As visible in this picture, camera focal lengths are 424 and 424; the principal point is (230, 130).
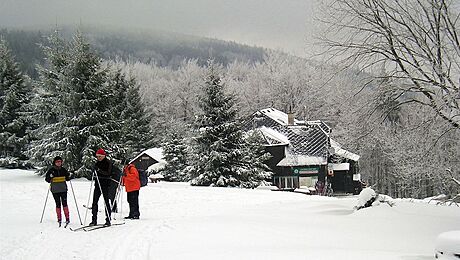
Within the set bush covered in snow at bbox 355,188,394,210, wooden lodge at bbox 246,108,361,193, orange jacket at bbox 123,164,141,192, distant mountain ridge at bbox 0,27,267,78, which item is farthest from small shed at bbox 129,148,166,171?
distant mountain ridge at bbox 0,27,267,78

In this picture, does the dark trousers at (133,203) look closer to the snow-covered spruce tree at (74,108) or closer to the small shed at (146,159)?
the snow-covered spruce tree at (74,108)

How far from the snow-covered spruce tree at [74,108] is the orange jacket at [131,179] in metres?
13.3

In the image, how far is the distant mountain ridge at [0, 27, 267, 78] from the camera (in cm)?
10762

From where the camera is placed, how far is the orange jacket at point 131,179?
11.8 metres

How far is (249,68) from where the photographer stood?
86500 millimetres

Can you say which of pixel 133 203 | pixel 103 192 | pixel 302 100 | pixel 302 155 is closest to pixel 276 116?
pixel 302 155

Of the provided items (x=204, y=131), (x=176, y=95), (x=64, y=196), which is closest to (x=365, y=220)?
(x=64, y=196)

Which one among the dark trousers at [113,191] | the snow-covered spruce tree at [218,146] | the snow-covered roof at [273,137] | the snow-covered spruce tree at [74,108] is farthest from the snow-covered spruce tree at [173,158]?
the dark trousers at [113,191]

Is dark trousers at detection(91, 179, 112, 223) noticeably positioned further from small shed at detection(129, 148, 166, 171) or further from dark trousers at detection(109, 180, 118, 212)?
small shed at detection(129, 148, 166, 171)

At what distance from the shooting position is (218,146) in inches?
1141

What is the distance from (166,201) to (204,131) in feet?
40.6

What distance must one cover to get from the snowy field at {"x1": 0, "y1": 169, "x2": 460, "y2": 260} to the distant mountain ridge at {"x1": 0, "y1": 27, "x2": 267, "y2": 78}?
272 ft

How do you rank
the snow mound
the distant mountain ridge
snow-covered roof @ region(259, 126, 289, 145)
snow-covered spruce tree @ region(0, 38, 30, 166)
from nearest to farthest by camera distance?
the snow mound
snow-covered spruce tree @ region(0, 38, 30, 166)
snow-covered roof @ region(259, 126, 289, 145)
the distant mountain ridge

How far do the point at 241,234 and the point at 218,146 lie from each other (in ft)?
65.3
